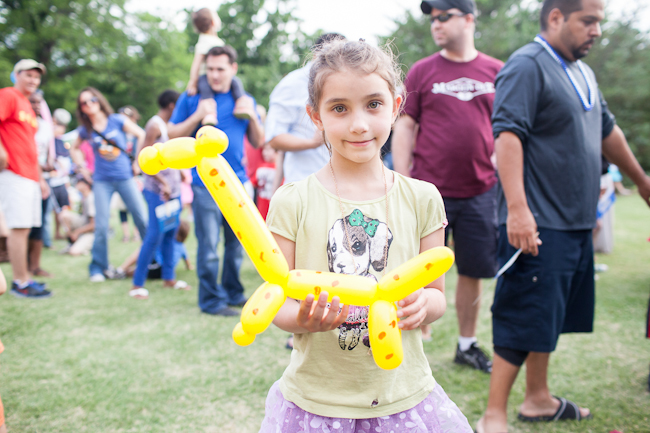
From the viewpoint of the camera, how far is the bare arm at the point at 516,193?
1963mm

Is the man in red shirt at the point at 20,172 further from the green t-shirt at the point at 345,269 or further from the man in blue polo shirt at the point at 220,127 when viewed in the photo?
the green t-shirt at the point at 345,269

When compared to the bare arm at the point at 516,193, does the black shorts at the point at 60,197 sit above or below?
below

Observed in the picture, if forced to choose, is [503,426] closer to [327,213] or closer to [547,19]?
[327,213]

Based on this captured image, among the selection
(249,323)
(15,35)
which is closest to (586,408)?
(249,323)

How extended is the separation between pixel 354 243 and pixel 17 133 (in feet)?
13.3

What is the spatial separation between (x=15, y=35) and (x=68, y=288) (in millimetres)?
21364

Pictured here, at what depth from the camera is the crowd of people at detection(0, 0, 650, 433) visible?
1.23 meters

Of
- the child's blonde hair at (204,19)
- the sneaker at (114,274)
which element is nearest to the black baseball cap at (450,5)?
the child's blonde hair at (204,19)

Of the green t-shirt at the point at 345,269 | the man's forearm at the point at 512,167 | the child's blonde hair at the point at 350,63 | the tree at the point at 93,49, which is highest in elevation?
the tree at the point at 93,49

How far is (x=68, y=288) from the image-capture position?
4613 millimetres

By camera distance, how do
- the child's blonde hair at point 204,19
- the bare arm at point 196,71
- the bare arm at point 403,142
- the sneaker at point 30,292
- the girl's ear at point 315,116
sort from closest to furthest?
the girl's ear at point 315,116 → the bare arm at point 403,142 → the bare arm at point 196,71 → the sneaker at point 30,292 → the child's blonde hair at point 204,19

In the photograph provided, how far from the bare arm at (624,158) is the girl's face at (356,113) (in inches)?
65.1

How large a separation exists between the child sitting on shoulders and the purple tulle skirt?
2574mm

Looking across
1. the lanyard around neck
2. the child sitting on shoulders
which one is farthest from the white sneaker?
the lanyard around neck
